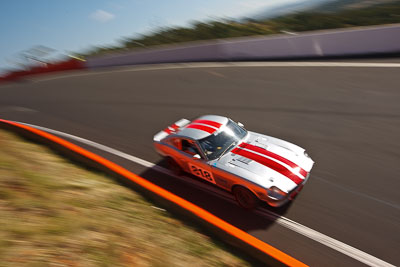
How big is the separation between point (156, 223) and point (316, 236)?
2.79 metres

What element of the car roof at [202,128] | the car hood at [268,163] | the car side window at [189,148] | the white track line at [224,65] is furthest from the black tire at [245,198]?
the white track line at [224,65]

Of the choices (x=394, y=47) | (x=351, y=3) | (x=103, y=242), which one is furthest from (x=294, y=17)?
(x=103, y=242)

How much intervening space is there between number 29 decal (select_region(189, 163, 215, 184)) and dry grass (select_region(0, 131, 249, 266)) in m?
1.26

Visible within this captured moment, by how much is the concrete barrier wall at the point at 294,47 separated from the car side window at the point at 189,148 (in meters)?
9.61

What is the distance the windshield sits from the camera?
5750 mm

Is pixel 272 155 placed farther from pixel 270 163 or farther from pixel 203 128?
pixel 203 128

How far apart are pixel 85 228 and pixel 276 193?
3.23m

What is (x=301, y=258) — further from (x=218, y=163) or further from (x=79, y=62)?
(x=79, y=62)

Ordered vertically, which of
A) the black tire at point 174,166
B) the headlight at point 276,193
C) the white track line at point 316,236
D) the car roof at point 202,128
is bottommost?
the white track line at point 316,236

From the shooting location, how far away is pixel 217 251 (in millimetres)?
4254

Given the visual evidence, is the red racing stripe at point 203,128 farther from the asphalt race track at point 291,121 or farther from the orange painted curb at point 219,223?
the orange painted curb at point 219,223

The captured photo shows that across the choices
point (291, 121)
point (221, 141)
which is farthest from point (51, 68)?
point (221, 141)

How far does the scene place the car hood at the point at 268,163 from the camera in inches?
198

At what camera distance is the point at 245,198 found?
5.33m
